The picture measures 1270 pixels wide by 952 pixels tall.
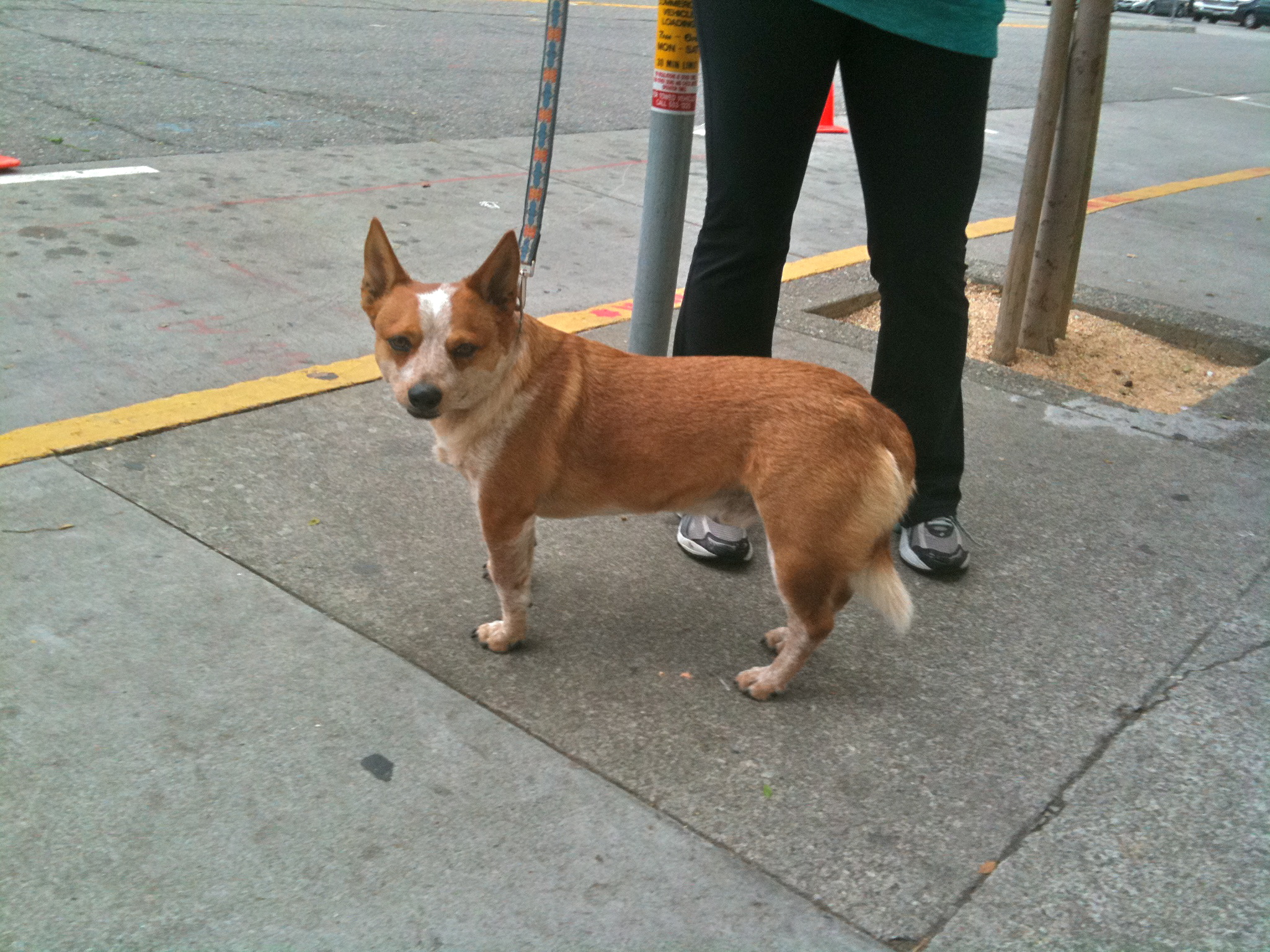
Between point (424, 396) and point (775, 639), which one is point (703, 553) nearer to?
point (775, 639)

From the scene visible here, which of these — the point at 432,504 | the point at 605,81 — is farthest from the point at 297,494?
the point at 605,81

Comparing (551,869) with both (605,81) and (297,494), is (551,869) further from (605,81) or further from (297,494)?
(605,81)

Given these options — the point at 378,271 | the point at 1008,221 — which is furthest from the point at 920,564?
the point at 1008,221

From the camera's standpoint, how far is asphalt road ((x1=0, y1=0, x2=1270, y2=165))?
6816mm

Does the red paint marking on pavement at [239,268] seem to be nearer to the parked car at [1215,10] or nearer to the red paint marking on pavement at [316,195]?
the red paint marking on pavement at [316,195]

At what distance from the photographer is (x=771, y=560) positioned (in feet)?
8.46

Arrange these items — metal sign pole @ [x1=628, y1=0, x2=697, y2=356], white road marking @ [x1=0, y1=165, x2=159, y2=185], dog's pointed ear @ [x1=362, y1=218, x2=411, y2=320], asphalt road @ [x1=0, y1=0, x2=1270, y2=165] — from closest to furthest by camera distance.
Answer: dog's pointed ear @ [x1=362, y1=218, x2=411, y2=320] < metal sign pole @ [x1=628, y1=0, x2=697, y2=356] < white road marking @ [x1=0, y1=165, x2=159, y2=185] < asphalt road @ [x1=0, y1=0, x2=1270, y2=165]

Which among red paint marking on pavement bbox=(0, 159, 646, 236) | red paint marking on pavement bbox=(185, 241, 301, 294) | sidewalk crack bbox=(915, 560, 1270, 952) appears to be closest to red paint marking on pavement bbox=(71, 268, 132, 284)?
red paint marking on pavement bbox=(185, 241, 301, 294)

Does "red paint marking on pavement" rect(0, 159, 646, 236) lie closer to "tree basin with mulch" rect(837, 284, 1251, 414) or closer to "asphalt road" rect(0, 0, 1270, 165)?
"asphalt road" rect(0, 0, 1270, 165)

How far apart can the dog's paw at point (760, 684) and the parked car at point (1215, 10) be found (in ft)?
135

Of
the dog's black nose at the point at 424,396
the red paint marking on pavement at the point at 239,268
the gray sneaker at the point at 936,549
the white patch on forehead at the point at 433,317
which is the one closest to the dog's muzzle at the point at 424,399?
the dog's black nose at the point at 424,396

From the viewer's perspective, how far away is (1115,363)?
17.0 ft

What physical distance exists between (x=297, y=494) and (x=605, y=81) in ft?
27.2

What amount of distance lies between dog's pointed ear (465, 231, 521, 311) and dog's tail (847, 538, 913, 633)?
3.44ft
